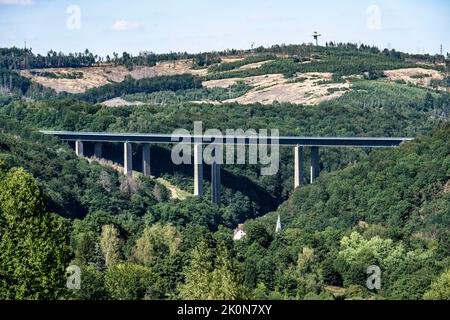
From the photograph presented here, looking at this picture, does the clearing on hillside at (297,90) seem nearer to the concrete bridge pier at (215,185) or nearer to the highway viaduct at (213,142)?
the highway viaduct at (213,142)

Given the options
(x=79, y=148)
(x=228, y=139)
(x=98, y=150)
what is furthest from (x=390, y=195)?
(x=98, y=150)

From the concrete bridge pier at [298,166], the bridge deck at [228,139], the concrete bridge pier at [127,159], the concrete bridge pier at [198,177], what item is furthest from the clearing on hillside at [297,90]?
the concrete bridge pier at [198,177]

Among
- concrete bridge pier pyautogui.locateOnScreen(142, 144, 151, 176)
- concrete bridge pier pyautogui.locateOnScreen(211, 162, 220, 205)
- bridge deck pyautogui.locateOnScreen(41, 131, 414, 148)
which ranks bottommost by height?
concrete bridge pier pyautogui.locateOnScreen(211, 162, 220, 205)

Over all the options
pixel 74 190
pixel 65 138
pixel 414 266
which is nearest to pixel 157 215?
pixel 74 190

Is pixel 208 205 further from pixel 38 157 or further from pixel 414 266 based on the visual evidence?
pixel 414 266

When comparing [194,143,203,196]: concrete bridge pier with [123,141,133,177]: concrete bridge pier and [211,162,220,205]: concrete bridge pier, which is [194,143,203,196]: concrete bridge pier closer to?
[211,162,220,205]: concrete bridge pier

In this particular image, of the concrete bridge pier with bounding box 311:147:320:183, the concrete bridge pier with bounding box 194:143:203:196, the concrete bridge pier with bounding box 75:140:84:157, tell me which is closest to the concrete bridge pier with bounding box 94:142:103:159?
the concrete bridge pier with bounding box 75:140:84:157

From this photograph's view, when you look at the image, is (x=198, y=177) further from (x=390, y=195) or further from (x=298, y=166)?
(x=390, y=195)
